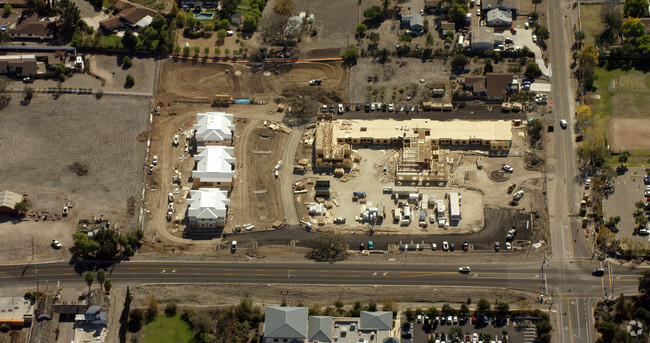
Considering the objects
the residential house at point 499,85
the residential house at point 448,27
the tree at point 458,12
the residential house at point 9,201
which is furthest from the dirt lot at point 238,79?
the residential house at point 9,201

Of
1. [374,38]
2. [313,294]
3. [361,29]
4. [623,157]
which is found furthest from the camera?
[361,29]

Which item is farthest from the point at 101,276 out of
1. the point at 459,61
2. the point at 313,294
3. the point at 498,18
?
the point at 498,18

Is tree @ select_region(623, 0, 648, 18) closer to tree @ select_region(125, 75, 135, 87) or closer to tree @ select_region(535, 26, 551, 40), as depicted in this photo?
tree @ select_region(535, 26, 551, 40)

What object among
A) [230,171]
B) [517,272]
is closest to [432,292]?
[517,272]

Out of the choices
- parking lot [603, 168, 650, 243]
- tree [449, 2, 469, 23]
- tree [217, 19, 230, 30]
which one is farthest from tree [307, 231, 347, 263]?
tree [449, 2, 469, 23]

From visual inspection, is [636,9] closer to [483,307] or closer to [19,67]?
[483,307]
